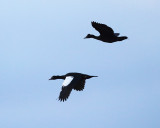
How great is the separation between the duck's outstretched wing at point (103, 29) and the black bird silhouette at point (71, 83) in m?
2.55

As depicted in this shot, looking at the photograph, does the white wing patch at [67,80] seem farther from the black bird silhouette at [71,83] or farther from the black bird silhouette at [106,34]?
the black bird silhouette at [106,34]

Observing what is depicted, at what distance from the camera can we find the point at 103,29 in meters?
49.6

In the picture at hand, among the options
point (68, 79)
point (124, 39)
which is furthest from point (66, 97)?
point (124, 39)

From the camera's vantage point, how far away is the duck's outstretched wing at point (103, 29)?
162 feet

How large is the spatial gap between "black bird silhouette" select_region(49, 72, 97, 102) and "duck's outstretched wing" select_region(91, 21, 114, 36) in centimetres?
255

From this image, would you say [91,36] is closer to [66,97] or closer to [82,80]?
[82,80]

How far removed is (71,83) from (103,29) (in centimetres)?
352

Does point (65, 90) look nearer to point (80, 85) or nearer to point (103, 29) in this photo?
point (80, 85)

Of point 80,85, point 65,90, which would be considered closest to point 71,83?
point 65,90

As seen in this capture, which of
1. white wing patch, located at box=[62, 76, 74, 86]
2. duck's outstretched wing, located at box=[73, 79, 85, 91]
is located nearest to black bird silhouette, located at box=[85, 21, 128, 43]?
duck's outstretched wing, located at box=[73, 79, 85, 91]

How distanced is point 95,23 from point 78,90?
13.4 feet

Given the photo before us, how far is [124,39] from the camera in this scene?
50.1 m

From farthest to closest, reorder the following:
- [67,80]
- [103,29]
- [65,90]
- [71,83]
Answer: [103,29]
[67,80]
[71,83]
[65,90]

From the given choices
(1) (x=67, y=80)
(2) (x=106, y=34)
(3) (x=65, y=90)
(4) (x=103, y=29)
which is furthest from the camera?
(2) (x=106, y=34)
